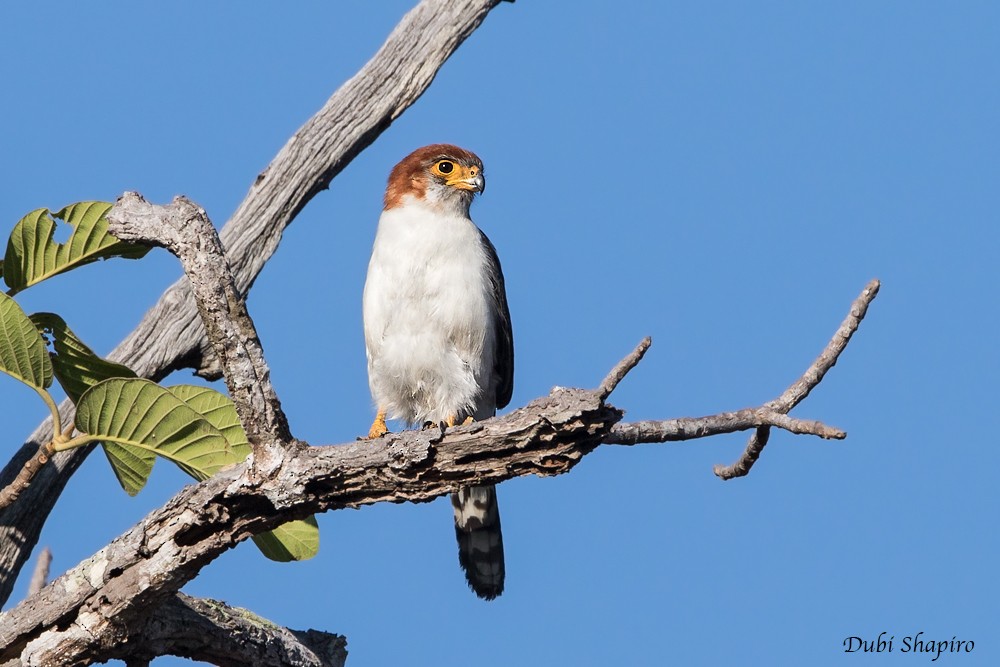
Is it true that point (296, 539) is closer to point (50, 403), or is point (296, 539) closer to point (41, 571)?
point (50, 403)

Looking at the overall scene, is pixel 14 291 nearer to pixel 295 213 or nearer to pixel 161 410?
pixel 161 410

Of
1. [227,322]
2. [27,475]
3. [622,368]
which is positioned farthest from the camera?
[27,475]

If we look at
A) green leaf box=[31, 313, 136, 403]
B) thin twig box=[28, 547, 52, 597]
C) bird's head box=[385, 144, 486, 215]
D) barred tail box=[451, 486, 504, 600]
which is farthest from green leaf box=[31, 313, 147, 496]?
bird's head box=[385, 144, 486, 215]

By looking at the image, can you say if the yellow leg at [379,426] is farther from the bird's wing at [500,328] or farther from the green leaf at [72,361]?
the green leaf at [72,361]

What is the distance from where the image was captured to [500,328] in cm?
615

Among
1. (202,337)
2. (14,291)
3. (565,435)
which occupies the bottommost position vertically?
(565,435)

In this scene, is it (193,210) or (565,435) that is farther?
(193,210)

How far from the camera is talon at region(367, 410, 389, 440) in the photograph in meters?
5.76

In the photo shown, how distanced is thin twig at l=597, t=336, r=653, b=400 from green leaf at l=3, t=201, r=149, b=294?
2.09m

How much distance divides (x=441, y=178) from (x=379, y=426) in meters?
1.46

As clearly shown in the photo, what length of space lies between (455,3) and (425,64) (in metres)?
0.37

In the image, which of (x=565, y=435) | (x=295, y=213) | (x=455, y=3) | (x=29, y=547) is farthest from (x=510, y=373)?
(x=565, y=435)

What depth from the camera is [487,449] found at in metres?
3.44

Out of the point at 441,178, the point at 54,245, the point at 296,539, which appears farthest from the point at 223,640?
the point at 441,178
